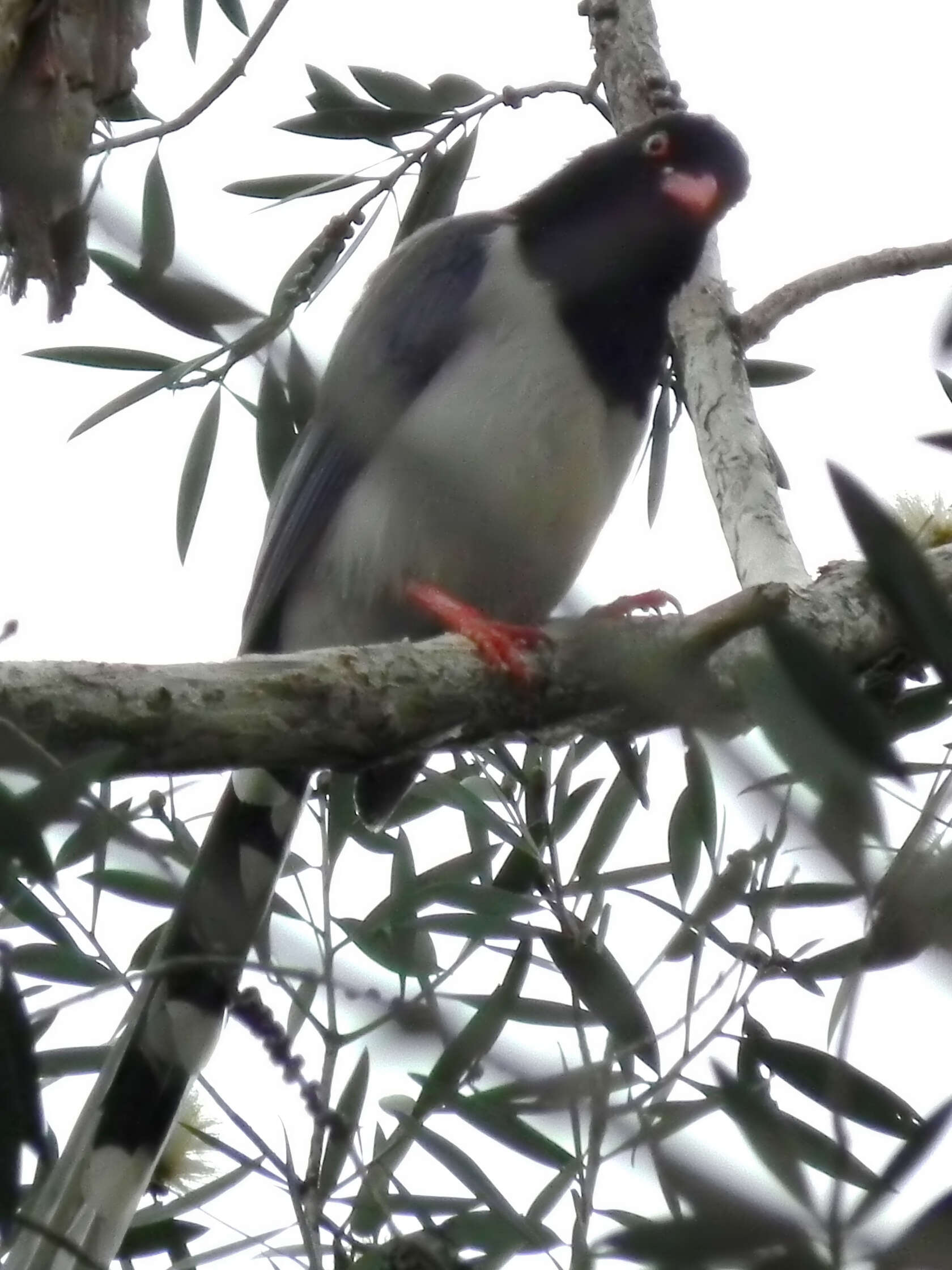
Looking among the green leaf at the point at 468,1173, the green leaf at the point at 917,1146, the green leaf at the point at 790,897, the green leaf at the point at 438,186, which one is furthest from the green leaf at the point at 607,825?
the green leaf at the point at 438,186

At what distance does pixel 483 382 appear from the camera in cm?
298

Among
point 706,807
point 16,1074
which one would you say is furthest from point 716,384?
point 16,1074

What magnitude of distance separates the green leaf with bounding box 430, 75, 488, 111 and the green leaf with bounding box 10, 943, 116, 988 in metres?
2.35

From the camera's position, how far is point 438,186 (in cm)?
368

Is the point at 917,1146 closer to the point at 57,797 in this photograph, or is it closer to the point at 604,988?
the point at 57,797

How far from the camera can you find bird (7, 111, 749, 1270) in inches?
115

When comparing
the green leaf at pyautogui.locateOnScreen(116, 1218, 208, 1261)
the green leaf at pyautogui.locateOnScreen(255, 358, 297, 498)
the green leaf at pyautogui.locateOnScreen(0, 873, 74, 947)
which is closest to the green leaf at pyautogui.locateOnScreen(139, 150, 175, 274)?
the green leaf at pyautogui.locateOnScreen(0, 873, 74, 947)

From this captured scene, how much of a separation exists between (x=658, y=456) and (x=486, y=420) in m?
0.96

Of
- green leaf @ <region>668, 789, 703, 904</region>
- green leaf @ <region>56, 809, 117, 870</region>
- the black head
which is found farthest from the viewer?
the black head

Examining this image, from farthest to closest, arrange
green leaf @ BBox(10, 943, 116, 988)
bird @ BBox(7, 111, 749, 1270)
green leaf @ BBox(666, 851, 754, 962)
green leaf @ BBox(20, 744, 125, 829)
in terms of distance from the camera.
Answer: bird @ BBox(7, 111, 749, 1270)
green leaf @ BBox(10, 943, 116, 988)
green leaf @ BBox(666, 851, 754, 962)
green leaf @ BBox(20, 744, 125, 829)

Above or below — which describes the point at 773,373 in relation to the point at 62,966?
above

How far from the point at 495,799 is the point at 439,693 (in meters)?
0.82

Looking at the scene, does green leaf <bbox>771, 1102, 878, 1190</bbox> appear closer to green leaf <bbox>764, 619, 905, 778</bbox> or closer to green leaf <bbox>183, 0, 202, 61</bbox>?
green leaf <bbox>764, 619, 905, 778</bbox>

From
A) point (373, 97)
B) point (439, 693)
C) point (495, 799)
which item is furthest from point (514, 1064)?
point (373, 97)
